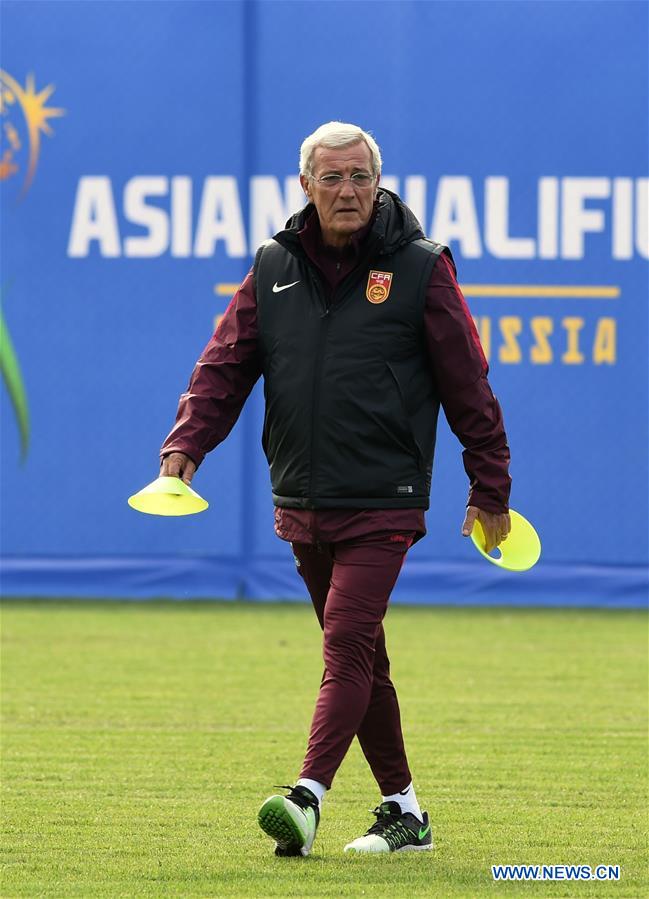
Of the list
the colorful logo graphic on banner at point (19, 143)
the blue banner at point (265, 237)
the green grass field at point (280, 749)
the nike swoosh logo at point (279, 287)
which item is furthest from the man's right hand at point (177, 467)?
the colorful logo graphic on banner at point (19, 143)

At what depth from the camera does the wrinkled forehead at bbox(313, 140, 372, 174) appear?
12.8 feet

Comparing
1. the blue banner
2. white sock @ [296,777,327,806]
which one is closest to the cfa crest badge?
white sock @ [296,777,327,806]

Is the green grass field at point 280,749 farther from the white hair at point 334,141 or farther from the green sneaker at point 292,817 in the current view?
the white hair at point 334,141

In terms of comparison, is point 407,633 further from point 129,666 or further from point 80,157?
point 80,157

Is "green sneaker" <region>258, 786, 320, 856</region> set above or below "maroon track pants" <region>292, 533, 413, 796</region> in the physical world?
below

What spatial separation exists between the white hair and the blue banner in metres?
5.88

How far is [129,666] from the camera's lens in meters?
7.70

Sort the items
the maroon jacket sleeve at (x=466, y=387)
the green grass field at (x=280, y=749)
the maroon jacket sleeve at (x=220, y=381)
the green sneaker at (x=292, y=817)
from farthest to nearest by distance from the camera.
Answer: the maroon jacket sleeve at (x=220, y=381) < the maroon jacket sleeve at (x=466, y=387) < the green grass field at (x=280, y=749) < the green sneaker at (x=292, y=817)

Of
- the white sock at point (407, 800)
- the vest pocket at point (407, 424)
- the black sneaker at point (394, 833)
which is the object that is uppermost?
the vest pocket at point (407, 424)

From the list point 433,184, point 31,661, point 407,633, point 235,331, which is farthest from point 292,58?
point 235,331

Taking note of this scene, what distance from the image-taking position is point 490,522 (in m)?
4.05

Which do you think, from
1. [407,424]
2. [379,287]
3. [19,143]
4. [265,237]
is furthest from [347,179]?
[19,143]

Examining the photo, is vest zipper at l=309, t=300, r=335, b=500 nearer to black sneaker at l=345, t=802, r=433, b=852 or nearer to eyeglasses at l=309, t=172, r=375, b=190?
eyeglasses at l=309, t=172, r=375, b=190

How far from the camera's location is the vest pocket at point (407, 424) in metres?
3.97
